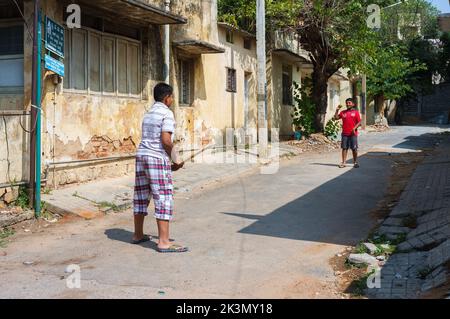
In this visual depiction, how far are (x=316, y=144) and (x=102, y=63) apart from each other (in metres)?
10.4

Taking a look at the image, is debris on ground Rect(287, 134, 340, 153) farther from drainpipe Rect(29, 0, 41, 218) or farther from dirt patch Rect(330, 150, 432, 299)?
drainpipe Rect(29, 0, 41, 218)

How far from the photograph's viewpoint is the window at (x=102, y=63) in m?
9.55

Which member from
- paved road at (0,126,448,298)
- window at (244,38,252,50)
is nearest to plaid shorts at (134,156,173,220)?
paved road at (0,126,448,298)

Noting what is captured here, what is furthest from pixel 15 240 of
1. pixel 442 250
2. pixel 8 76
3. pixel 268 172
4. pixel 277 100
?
pixel 277 100

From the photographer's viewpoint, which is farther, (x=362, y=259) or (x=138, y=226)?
(x=138, y=226)

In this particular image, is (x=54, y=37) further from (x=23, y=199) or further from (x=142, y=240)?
(x=142, y=240)

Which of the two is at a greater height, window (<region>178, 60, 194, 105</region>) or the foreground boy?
window (<region>178, 60, 194, 105</region>)

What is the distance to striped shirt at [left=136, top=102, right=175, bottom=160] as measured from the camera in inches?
228

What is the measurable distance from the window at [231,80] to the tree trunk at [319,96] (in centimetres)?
476

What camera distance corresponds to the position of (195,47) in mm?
12977

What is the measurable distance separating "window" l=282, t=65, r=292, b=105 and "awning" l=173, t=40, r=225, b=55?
770 centimetres

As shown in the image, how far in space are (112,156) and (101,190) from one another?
1.38 metres

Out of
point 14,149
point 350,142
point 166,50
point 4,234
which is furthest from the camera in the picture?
point 350,142

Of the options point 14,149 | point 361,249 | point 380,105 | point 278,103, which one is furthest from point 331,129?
point 380,105
